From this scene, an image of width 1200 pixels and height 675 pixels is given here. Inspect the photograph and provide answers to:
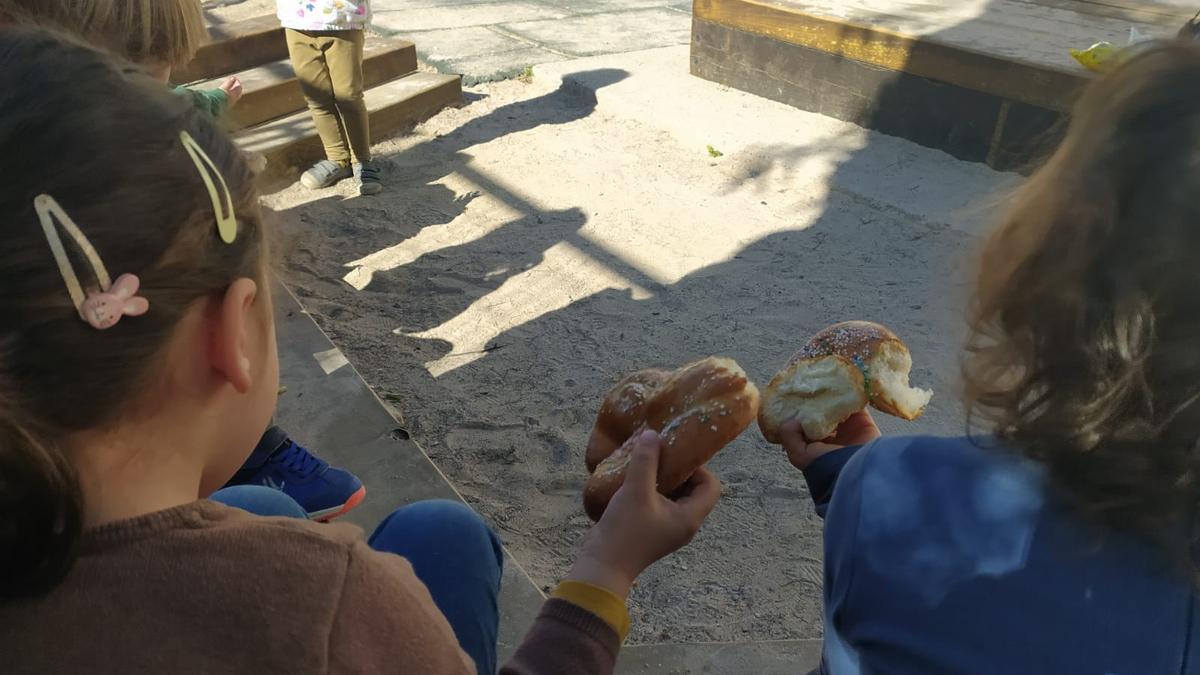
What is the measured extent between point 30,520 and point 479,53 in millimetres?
7612

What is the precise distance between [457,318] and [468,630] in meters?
2.72

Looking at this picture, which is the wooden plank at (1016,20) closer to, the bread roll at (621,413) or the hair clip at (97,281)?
the bread roll at (621,413)

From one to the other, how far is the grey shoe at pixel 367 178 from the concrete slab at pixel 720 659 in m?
3.90

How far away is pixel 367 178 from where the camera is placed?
217 inches

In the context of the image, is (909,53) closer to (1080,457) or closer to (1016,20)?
(1016,20)

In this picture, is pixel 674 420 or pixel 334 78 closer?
pixel 674 420

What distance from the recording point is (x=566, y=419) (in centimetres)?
347

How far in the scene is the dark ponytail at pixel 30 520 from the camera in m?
0.83

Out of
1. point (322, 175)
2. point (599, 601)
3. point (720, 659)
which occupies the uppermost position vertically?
point (599, 601)

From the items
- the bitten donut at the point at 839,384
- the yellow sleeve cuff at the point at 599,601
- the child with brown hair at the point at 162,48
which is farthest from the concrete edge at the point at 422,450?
the yellow sleeve cuff at the point at 599,601

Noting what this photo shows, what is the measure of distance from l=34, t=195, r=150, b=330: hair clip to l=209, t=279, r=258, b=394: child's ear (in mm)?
115

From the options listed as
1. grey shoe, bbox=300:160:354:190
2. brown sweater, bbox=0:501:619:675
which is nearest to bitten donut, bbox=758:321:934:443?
brown sweater, bbox=0:501:619:675

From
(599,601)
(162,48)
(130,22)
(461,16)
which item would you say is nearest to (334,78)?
(162,48)

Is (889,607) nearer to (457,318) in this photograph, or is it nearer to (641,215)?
(457,318)
